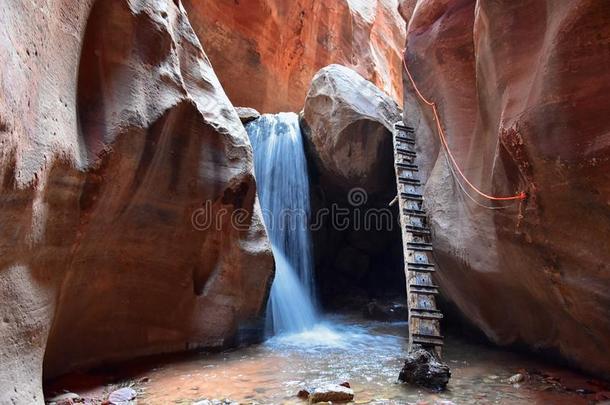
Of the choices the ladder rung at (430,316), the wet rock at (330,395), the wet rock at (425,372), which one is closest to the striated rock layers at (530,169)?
the ladder rung at (430,316)

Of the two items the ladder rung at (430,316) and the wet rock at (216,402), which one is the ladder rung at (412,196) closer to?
the ladder rung at (430,316)

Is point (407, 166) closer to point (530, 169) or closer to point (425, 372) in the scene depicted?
point (530, 169)

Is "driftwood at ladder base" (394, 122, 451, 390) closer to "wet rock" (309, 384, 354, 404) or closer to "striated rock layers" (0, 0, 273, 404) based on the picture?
"wet rock" (309, 384, 354, 404)

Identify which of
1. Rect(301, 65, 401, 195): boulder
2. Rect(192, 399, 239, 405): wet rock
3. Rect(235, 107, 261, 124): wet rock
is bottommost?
Rect(192, 399, 239, 405): wet rock

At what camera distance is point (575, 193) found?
3.91m

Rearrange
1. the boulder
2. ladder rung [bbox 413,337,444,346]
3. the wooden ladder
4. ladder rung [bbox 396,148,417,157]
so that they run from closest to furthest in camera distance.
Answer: ladder rung [bbox 413,337,444,346], the wooden ladder, ladder rung [bbox 396,148,417,157], the boulder

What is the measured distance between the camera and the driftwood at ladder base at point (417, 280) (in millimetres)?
4465

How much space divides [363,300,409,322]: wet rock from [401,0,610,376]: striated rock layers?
7.91 ft

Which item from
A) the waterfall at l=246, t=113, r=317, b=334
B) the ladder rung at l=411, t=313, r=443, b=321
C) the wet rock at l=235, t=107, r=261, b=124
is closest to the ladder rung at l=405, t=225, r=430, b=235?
the ladder rung at l=411, t=313, r=443, b=321

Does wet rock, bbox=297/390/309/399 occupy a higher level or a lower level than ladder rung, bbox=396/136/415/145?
lower

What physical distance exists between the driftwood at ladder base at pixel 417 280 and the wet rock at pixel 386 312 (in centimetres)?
289

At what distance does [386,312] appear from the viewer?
912 centimetres

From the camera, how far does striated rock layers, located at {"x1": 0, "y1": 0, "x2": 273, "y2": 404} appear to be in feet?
10.2

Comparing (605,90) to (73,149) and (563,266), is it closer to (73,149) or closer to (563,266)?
(563,266)
